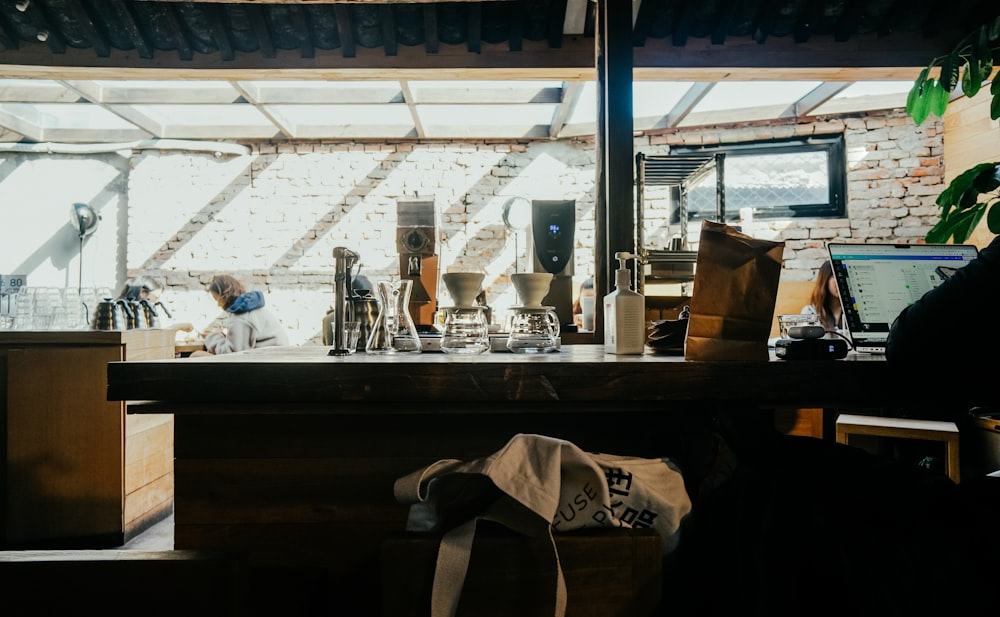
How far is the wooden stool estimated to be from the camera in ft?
9.57

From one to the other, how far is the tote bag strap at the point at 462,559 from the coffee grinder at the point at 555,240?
266 cm

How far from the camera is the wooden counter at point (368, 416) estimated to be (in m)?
1.19

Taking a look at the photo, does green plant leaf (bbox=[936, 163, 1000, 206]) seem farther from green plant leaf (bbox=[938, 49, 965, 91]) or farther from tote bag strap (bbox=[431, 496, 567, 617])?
tote bag strap (bbox=[431, 496, 567, 617])

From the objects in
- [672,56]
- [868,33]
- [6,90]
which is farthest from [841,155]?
[6,90]

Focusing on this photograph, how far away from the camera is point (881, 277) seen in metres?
1.87

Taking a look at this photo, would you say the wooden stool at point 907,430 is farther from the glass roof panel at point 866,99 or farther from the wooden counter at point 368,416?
the glass roof panel at point 866,99

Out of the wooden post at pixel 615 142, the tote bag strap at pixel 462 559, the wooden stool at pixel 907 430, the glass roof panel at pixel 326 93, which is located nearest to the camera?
the tote bag strap at pixel 462 559

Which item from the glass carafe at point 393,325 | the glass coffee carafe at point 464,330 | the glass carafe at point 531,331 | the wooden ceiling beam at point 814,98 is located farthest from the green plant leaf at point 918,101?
the wooden ceiling beam at point 814,98

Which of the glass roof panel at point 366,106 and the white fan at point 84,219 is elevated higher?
the glass roof panel at point 366,106

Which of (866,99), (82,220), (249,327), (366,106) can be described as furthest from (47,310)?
(866,99)

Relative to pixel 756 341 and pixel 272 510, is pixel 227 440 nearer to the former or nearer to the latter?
pixel 272 510

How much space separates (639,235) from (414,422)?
292 cm

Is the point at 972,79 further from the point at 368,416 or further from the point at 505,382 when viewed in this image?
the point at 368,416

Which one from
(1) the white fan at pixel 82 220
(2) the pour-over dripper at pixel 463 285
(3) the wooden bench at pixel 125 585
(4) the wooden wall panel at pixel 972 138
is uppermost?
(4) the wooden wall panel at pixel 972 138
